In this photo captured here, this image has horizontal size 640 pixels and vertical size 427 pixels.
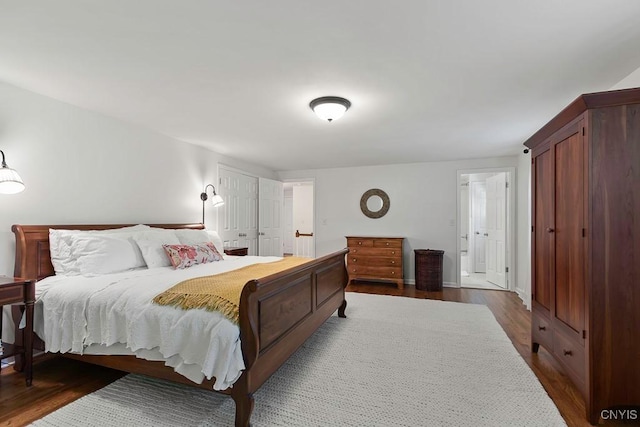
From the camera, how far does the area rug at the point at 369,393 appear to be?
6.00 ft

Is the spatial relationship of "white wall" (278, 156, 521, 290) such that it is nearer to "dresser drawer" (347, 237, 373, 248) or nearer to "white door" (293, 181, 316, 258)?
"dresser drawer" (347, 237, 373, 248)

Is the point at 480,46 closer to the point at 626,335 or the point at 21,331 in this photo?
the point at 626,335

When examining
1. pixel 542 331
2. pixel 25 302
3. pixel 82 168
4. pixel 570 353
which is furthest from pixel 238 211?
pixel 570 353

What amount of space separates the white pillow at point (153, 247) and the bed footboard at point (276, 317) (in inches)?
57.6

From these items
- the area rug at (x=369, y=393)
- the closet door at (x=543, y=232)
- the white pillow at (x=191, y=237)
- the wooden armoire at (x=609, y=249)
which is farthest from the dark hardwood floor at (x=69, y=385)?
→ the white pillow at (x=191, y=237)

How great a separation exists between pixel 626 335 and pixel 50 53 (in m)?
4.00

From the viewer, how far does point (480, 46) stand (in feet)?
6.33

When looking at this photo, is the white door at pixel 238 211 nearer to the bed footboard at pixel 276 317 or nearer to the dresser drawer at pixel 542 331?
the bed footboard at pixel 276 317

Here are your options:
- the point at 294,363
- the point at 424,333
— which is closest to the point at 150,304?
the point at 294,363

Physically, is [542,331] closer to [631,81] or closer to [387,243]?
[631,81]

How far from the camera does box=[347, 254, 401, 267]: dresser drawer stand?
17.8 ft

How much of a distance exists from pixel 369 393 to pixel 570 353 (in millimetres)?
1376

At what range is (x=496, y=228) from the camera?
5652 millimetres

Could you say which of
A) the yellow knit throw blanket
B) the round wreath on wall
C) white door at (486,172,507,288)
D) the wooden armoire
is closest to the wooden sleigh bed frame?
the yellow knit throw blanket
